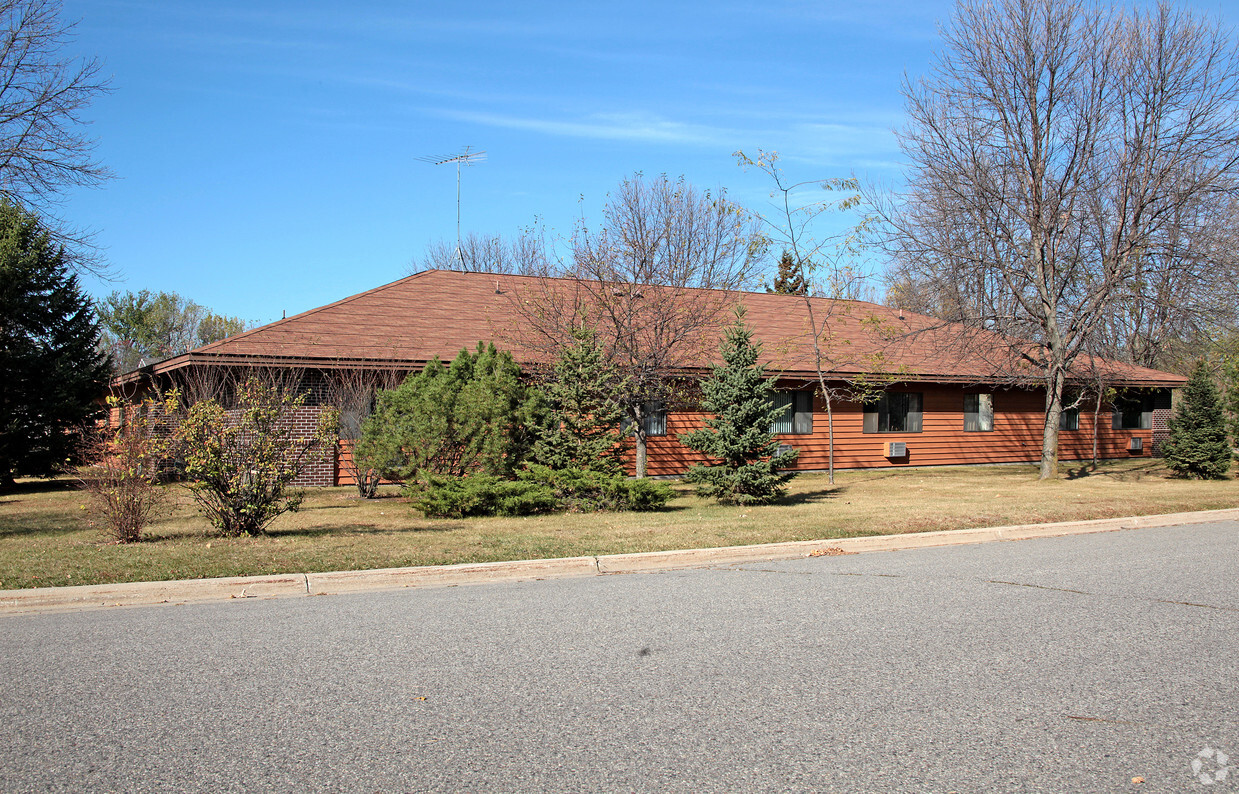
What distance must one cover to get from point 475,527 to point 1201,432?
64.0ft

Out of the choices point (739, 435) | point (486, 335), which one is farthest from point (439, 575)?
point (486, 335)

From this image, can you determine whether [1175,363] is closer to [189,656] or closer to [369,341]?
[369,341]

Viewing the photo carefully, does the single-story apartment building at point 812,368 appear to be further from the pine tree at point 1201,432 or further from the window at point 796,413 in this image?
the pine tree at point 1201,432

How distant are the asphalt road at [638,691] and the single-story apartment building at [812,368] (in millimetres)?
12084

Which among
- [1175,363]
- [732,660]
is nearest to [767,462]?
[732,660]

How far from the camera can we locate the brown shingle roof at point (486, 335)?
18.5 meters

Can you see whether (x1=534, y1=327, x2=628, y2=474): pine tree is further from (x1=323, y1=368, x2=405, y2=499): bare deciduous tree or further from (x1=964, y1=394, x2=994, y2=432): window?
(x1=964, y1=394, x2=994, y2=432): window

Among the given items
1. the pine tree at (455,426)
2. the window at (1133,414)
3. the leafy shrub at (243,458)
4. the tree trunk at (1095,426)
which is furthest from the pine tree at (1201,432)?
the leafy shrub at (243,458)

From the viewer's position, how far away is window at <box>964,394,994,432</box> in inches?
1069

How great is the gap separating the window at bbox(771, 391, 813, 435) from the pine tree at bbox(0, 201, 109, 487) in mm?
17609

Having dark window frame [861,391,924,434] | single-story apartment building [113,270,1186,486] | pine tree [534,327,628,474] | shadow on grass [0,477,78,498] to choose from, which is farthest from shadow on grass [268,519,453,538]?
dark window frame [861,391,924,434]

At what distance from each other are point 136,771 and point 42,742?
726mm

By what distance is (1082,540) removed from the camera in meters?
11.6

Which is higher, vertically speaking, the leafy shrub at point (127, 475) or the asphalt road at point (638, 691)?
the leafy shrub at point (127, 475)
